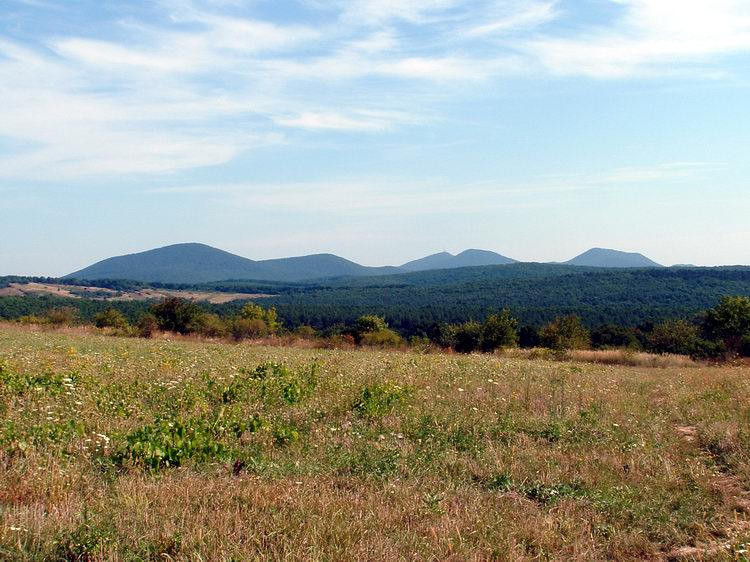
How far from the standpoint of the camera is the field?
4.95 m

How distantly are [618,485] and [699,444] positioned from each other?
2941 mm

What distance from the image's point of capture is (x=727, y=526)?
5.72m

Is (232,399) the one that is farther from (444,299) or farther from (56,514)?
(444,299)

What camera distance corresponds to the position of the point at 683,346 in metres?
49.8

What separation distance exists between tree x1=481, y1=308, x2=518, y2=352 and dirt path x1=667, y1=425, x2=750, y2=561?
126ft

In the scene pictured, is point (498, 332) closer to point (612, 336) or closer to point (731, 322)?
point (731, 322)

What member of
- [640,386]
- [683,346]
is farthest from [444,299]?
[640,386]

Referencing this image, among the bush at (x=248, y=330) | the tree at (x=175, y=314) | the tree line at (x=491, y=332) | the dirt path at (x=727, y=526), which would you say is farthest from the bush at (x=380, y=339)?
the dirt path at (x=727, y=526)

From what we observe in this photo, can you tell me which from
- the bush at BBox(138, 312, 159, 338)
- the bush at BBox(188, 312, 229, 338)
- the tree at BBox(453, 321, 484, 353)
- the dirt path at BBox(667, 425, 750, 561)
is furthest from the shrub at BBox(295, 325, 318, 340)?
the dirt path at BBox(667, 425, 750, 561)

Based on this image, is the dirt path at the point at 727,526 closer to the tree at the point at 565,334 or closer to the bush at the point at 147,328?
the bush at the point at 147,328

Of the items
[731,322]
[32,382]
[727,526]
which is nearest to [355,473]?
[727,526]

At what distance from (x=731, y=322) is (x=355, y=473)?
49016mm

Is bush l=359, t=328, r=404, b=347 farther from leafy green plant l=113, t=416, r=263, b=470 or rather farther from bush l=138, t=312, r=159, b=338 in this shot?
leafy green plant l=113, t=416, r=263, b=470

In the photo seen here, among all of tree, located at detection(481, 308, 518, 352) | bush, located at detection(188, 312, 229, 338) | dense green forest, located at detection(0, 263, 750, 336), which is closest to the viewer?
bush, located at detection(188, 312, 229, 338)
